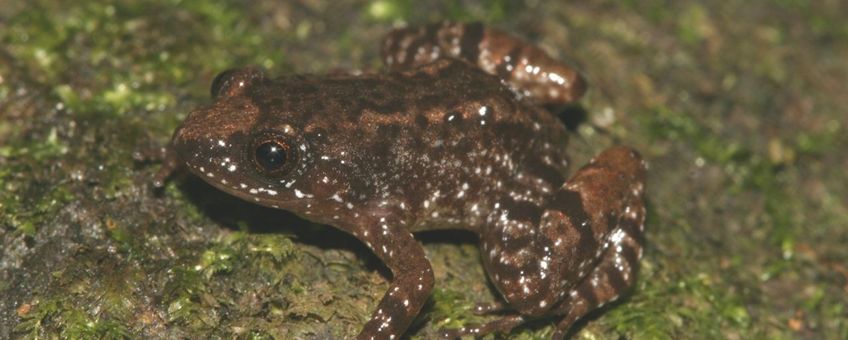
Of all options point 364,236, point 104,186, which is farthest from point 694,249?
point 104,186

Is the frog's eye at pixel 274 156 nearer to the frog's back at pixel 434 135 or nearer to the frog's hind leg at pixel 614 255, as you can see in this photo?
the frog's back at pixel 434 135

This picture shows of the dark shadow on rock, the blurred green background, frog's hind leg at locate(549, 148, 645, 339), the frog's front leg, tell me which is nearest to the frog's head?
the frog's front leg

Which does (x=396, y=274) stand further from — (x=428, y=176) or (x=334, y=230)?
(x=334, y=230)

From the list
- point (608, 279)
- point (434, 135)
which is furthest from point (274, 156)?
point (608, 279)

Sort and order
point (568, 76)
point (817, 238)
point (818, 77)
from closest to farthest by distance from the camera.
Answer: point (568, 76), point (817, 238), point (818, 77)

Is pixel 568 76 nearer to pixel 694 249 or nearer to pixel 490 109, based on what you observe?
pixel 490 109

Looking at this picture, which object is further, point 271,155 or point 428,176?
point 428,176
